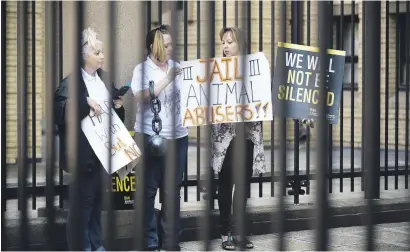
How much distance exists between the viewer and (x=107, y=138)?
2.40 m

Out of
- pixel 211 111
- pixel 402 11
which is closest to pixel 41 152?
pixel 402 11

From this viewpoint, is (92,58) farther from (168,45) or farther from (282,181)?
(168,45)

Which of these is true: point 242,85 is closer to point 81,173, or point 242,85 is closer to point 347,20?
point 81,173

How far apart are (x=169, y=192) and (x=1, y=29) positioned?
0.53 metres

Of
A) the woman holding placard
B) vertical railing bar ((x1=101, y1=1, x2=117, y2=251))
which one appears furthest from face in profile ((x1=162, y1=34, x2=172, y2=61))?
the woman holding placard

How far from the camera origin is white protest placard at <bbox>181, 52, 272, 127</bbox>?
2.35m

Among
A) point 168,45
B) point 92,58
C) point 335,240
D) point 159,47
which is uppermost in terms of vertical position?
point 159,47

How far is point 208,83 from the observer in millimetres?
2203

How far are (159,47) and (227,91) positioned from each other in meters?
2.71

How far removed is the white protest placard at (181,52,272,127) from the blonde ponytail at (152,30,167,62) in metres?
0.17

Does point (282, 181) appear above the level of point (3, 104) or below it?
below

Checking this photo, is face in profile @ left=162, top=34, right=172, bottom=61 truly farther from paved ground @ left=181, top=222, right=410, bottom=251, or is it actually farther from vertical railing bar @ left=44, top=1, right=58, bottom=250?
paved ground @ left=181, top=222, right=410, bottom=251

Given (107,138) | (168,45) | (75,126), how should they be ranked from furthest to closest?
(168,45)
(107,138)
(75,126)

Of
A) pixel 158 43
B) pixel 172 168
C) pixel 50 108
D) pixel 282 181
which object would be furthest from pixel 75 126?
pixel 158 43
